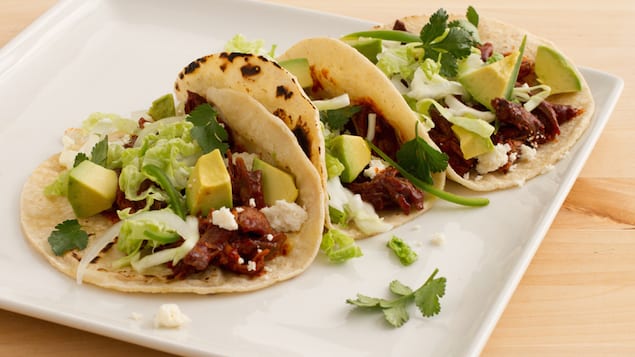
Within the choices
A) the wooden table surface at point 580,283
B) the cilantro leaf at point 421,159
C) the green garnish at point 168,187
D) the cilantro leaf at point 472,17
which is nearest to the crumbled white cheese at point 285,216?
the green garnish at point 168,187

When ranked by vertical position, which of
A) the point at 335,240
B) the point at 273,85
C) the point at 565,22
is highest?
the point at 273,85

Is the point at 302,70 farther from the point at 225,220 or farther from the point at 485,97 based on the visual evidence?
the point at 225,220

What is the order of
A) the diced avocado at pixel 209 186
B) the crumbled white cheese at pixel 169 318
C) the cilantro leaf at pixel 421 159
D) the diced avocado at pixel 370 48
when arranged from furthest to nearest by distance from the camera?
1. the diced avocado at pixel 370 48
2. the cilantro leaf at pixel 421 159
3. the diced avocado at pixel 209 186
4. the crumbled white cheese at pixel 169 318

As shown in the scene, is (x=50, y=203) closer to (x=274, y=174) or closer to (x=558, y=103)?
(x=274, y=174)

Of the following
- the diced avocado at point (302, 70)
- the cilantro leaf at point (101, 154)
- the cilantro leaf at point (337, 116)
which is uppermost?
the diced avocado at point (302, 70)

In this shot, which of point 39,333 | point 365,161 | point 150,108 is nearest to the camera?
point 39,333

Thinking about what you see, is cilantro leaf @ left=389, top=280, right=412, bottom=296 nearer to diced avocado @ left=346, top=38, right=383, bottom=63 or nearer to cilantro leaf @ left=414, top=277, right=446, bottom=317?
cilantro leaf @ left=414, top=277, right=446, bottom=317

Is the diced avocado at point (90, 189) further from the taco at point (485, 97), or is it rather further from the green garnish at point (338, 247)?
the taco at point (485, 97)

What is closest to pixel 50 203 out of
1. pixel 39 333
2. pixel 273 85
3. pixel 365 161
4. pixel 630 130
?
pixel 39 333
